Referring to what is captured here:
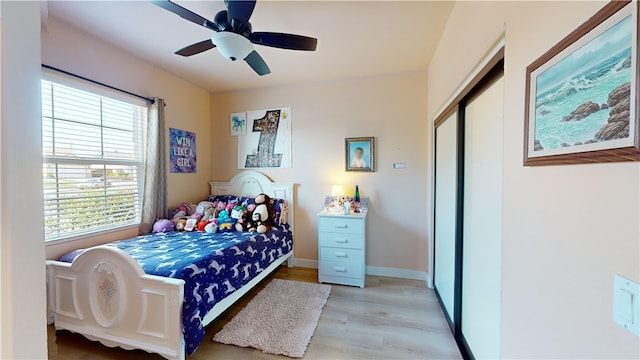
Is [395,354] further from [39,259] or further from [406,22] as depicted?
[406,22]

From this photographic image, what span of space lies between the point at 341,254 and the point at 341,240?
0.16 m

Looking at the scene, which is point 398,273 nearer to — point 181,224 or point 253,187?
point 253,187

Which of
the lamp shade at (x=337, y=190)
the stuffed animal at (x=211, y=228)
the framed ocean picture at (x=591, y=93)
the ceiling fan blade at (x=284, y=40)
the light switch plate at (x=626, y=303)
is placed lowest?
the stuffed animal at (x=211, y=228)

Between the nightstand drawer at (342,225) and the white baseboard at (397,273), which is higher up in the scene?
the nightstand drawer at (342,225)

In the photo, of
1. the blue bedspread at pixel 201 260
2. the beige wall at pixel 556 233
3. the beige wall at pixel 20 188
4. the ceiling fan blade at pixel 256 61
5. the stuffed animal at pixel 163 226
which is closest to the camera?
the beige wall at pixel 20 188

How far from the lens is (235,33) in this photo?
1.59 metres

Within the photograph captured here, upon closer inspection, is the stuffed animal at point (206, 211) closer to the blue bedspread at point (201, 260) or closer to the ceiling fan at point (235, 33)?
the blue bedspread at point (201, 260)

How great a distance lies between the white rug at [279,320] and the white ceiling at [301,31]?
2.53 meters

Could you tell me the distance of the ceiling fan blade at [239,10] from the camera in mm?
1410

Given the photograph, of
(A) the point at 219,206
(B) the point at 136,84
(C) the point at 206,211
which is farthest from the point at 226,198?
(B) the point at 136,84

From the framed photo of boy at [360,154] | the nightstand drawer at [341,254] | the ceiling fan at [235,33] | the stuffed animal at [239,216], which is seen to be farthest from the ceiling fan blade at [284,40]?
the nightstand drawer at [341,254]

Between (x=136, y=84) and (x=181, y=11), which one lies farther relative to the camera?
(x=136, y=84)

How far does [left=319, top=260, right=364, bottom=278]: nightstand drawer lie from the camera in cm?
273

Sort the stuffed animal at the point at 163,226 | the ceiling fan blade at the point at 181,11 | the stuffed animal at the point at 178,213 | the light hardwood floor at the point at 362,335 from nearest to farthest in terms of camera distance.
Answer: the ceiling fan blade at the point at 181,11, the light hardwood floor at the point at 362,335, the stuffed animal at the point at 163,226, the stuffed animal at the point at 178,213
